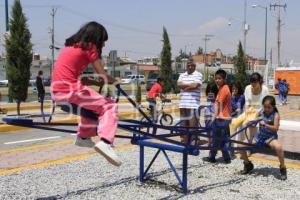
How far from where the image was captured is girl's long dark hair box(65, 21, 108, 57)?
4.27 metres

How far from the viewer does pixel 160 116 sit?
14.5 metres

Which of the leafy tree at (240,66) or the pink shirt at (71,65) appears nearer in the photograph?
the pink shirt at (71,65)

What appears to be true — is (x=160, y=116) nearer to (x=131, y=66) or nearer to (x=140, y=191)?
(x=140, y=191)

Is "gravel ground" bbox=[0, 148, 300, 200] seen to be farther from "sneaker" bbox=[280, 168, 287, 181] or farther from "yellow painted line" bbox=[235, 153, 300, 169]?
"yellow painted line" bbox=[235, 153, 300, 169]

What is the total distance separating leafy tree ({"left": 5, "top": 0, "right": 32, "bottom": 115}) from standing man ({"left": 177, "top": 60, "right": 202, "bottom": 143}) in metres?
8.89

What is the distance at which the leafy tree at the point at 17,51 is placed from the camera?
1608 cm

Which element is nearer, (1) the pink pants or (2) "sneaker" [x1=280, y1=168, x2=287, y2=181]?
(1) the pink pants

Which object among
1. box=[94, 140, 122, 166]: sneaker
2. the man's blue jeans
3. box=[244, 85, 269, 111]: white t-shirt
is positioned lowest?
the man's blue jeans

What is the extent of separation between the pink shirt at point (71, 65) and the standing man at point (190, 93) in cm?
452

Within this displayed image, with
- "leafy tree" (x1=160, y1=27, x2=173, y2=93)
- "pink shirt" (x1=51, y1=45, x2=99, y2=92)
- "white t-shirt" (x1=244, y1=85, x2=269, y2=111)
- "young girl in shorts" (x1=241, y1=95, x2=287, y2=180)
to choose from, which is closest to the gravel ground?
"young girl in shorts" (x1=241, y1=95, x2=287, y2=180)

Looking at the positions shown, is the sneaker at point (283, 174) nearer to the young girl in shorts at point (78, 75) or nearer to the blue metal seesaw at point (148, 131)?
the blue metal seesaw at point (148, 131)

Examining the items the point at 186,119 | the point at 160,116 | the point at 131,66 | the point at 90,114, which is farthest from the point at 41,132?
the point at 131,66

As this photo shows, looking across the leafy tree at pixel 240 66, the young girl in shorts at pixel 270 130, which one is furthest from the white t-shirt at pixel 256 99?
the leafy tree at pixel 240 66

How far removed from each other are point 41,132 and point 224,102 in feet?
21.3
